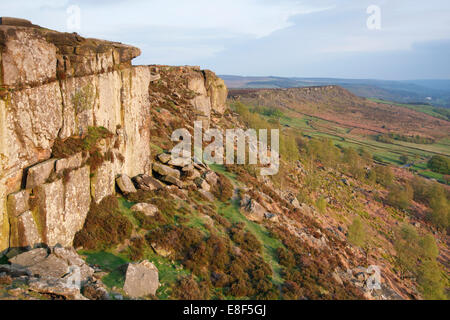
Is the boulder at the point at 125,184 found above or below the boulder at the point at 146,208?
above

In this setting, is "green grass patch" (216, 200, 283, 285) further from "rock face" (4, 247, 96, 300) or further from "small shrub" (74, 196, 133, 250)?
"rock face" (4, 247, 96, 300)

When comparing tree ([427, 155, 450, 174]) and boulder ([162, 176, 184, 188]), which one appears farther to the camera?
tree ([427, 155, 450, 174])

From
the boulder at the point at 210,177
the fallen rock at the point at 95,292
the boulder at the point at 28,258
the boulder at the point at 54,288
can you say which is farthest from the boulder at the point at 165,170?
the boulder at the point at 54,288

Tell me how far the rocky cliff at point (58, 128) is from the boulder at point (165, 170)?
317 cm

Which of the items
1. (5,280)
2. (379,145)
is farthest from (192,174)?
(379,145)

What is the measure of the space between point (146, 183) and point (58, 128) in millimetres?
8367

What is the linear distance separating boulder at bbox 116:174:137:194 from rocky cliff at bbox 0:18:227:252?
1.33 feet

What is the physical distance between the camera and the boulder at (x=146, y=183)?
2223 cm

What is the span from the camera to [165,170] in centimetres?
2566

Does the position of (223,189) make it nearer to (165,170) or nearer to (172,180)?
(172,180)

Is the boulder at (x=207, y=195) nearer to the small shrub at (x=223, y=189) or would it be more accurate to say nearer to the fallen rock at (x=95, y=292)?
the small shrub at (x=223, y=189)

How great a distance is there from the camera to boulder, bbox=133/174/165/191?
22.2m

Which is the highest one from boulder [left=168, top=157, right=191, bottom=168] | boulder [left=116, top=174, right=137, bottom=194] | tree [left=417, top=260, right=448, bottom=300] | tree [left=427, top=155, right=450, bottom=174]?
boulder [left=168, top=157, right=191, bottom=168]

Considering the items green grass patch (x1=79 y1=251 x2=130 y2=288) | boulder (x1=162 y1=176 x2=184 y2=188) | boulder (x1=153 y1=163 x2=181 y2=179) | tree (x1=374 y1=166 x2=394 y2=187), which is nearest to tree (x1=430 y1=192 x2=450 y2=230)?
tree (x1=374 y1=166 x2=394 y2=187)
